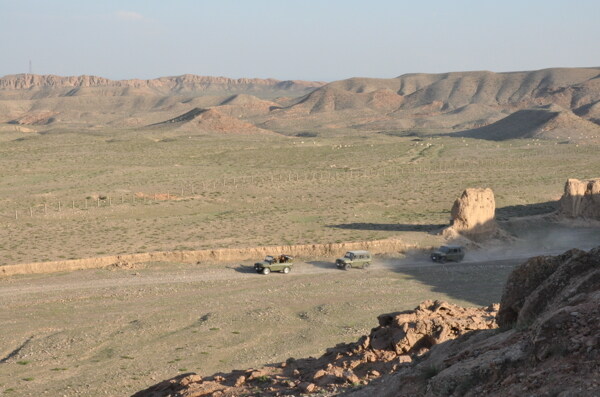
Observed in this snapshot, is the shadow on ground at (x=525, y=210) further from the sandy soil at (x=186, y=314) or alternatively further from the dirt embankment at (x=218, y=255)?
the sandy soil at (x=186, y=314)

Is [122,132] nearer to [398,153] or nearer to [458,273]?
[398,153]

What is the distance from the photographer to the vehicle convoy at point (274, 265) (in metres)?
38.9

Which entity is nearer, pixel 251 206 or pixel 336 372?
pixel 336 372

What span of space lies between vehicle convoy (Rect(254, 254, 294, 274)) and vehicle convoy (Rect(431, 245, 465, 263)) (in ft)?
27.9

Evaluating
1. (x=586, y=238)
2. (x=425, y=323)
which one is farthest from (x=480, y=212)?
(x=425, y=323)

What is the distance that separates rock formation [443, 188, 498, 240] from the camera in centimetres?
4503

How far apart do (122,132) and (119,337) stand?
4086 inches

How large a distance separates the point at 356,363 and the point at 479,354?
18.7 ft

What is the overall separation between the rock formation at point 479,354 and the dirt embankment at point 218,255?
23.6m

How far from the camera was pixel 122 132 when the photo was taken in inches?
5025

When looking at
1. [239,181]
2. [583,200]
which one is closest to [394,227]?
[583,200]

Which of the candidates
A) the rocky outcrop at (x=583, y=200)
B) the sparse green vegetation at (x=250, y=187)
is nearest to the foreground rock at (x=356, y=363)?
the sparse green vegetation at (x=250, y=187)

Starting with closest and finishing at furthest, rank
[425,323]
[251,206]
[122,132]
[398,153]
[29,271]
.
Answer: [425,323] → [29,271] → [251,206] → [398,153] → [122,132]

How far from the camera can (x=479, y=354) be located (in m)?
11.2
